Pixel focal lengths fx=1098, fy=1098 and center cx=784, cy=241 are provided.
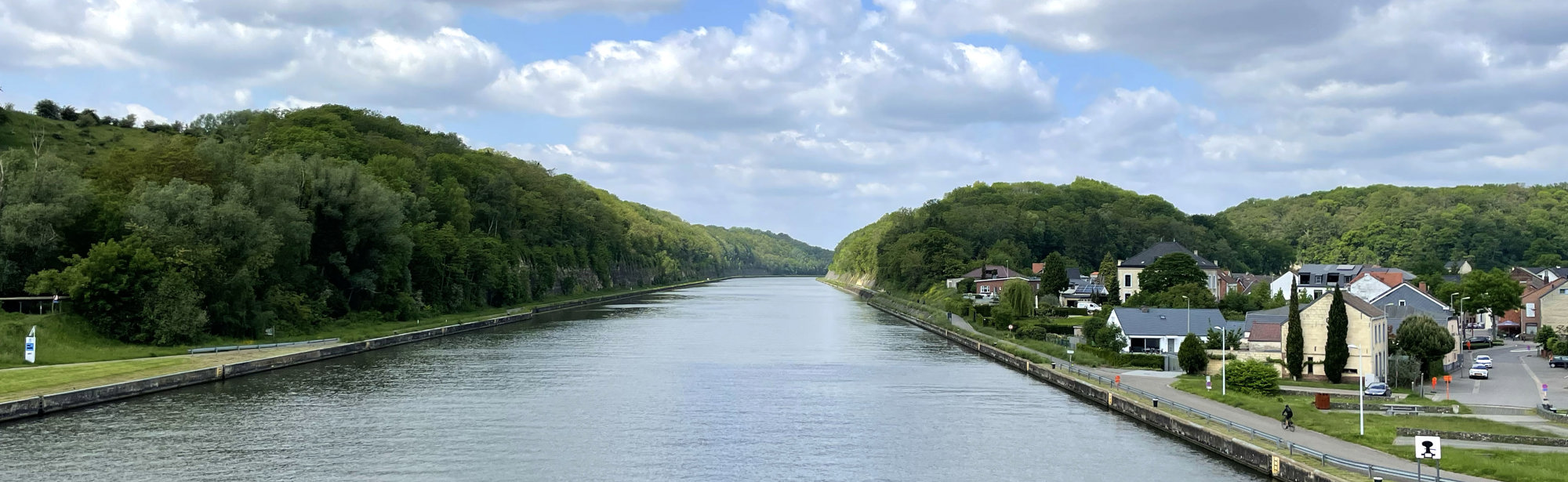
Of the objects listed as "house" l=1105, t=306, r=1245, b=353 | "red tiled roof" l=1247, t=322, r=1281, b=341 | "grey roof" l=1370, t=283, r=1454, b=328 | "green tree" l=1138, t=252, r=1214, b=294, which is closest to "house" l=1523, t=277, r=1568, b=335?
"grey roof" l=1370, t=283, r=1454, b=328

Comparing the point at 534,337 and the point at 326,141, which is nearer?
the point at 534,337

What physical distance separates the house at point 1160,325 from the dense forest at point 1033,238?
7565 centimetres

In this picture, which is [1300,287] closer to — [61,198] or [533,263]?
[533,263]

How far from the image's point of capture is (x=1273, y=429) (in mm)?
32906

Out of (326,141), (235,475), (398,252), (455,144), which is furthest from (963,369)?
(455,144)

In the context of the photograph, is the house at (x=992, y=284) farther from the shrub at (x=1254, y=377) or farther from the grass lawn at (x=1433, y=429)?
the grass lawn at (x=1433, y=429)

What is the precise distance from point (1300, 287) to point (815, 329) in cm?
4498

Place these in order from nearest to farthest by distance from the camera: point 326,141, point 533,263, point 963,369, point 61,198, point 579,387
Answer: point 579,387 → point 61,198 → point 963,369 → point 326,141 → point 533,263

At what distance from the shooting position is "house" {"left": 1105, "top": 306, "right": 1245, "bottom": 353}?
57.9 metres

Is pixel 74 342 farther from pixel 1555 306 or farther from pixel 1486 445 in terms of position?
pixel 1555 306

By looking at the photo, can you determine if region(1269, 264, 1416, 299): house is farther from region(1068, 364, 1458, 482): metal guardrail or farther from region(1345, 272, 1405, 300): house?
region(1068, 364, 1458, 482): metal guardrail

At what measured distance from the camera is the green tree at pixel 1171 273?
3346 inches

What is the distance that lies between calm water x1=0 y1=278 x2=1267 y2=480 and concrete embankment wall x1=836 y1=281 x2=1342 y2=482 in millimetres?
536

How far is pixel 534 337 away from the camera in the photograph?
77062 millimetres
